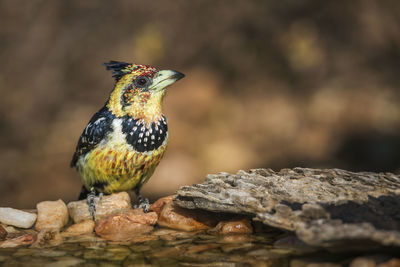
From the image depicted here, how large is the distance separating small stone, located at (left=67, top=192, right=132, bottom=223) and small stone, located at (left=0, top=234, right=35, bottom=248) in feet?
1.82

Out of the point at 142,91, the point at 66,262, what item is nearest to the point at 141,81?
the point at 142,91

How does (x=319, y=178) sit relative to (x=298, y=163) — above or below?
below

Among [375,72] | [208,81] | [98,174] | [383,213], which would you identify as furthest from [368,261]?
[375,72]

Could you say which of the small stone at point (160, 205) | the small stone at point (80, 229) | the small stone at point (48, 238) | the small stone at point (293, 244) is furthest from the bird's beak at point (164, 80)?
the small stone at point (293, 244)

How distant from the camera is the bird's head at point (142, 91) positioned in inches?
145

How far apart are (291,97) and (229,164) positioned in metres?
1.82

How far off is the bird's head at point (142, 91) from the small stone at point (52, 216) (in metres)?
0.87

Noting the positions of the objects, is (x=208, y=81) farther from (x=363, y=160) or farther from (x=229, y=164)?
(x=363, y=160)

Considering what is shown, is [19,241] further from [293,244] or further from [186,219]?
[293,244]

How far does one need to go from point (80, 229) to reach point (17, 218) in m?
0.54

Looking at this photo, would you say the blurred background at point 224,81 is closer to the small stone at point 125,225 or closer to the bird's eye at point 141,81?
the bird's eye at point 141,81

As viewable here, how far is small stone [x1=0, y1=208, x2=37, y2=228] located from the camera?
3473mm

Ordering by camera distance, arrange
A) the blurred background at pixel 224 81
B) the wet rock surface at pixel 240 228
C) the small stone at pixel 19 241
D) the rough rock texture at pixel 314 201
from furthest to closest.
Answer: the blurred background at pixel 224 81 < the small stone at pixel 19 241 < the wet rock surface at pixel 240 228 < the rough rock texture at pixel 314 201

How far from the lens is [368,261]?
2145mm
